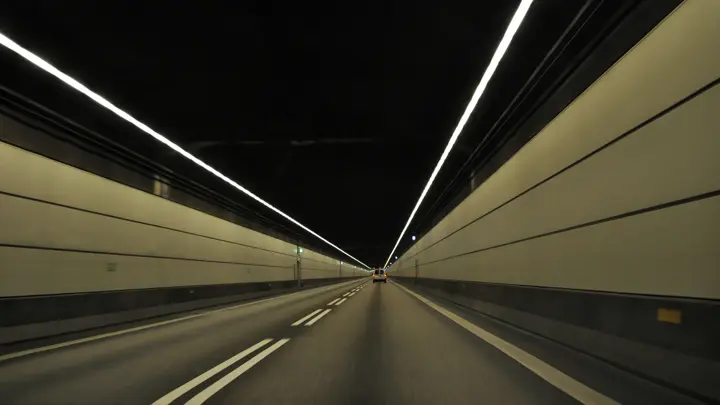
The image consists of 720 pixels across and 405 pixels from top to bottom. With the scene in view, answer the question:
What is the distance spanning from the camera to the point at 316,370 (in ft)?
23.3

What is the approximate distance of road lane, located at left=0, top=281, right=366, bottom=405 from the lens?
586 cm

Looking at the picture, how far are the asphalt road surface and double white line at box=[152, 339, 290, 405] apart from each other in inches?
0.5

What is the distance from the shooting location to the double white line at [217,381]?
559cm

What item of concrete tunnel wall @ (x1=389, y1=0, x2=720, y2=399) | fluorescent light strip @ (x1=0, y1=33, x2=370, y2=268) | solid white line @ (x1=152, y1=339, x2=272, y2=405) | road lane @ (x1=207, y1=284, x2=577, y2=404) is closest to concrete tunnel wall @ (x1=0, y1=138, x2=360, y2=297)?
fluorescent light strip @ (x1=0, y1=33, x2=370, y2=268)

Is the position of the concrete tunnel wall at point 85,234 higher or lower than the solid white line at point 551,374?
higher

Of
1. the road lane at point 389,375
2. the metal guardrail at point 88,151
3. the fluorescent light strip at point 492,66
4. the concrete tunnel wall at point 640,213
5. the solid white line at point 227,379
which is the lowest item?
the road lane at point 389,375

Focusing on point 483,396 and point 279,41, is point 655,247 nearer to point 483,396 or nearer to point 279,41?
point 483,396

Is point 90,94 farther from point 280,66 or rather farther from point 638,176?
point 638,176

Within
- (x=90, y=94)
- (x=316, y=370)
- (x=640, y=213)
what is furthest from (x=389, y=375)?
(x=90, y=94)

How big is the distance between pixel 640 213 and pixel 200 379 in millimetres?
5819

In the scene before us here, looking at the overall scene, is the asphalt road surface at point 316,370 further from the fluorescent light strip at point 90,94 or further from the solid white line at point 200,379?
the fluorescent light strip at point 90,94

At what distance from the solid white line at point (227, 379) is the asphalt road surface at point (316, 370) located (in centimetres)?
1

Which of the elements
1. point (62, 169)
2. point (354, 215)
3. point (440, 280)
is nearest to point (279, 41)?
point (62, 169)

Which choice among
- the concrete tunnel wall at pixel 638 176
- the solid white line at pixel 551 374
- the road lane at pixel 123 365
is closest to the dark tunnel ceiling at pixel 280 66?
the concrete tunnel wall at pixel 638 176
